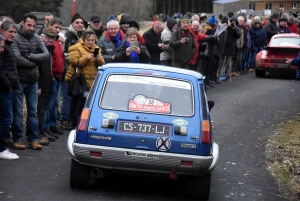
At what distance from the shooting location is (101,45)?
43.1ft

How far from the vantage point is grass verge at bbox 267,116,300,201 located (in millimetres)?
9711

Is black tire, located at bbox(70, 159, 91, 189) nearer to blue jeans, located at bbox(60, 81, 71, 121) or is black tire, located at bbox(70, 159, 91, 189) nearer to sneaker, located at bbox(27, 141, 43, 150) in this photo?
sneaker, located at bbox(27, 141, 43, 150)

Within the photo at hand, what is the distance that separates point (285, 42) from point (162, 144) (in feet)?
55.7

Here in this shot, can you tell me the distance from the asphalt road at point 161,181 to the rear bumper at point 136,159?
1.38ft

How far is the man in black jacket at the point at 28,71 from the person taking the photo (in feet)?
35.1

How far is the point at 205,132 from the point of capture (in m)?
8.35

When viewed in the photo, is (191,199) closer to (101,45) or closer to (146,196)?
(146,196)

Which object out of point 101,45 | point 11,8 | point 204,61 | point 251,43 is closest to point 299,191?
point 101,45

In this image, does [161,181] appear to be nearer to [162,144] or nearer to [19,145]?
[162,144]

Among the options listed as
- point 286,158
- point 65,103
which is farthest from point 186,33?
point 286,158

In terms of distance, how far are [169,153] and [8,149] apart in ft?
11.7

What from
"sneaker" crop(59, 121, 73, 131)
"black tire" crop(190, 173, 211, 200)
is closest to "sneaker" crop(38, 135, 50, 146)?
"sneaker" crop(59, 121, 73, 131)

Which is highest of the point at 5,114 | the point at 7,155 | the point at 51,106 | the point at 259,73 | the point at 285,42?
the point at 5,114

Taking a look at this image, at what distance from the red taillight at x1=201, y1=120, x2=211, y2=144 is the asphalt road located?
854mm
